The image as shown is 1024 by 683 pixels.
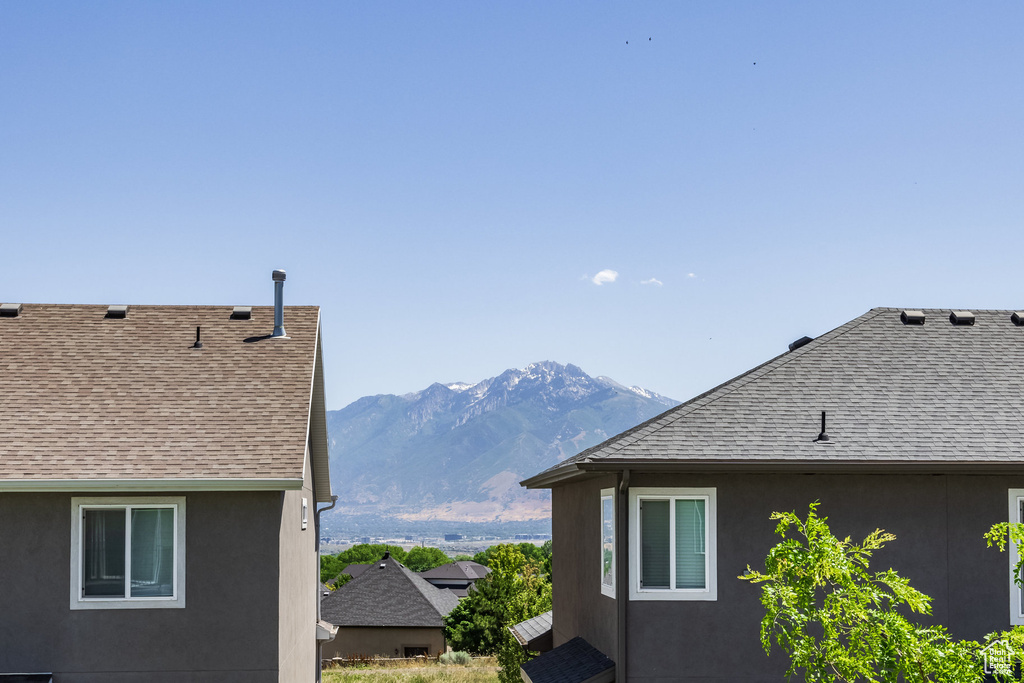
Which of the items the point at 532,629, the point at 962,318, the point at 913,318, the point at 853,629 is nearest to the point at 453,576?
the point at 532,629

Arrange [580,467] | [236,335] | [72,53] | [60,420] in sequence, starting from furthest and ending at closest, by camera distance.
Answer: [72,53]
[236,335]
[60,420]
[580,467]

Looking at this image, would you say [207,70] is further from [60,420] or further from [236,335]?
[60,420]

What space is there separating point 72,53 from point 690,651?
15606mm

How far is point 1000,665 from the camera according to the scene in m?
7.97

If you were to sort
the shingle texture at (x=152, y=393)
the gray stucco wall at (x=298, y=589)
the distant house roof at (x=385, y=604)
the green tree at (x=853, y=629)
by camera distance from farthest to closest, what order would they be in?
1. the distant house roof at (x=385, y=604)
2. the gray stucco wall at (x=298, y=589)
3. the shingle texture at (x=152, y=393)
4. the green tree at (x=853, y=629)

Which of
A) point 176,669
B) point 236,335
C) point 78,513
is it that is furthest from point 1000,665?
point 236,335

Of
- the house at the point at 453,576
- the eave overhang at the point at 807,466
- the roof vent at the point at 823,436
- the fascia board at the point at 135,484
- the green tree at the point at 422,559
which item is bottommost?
the green tree at the point at 422,559

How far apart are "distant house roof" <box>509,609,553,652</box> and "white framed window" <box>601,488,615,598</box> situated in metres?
6.74

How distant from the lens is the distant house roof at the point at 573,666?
1221cm

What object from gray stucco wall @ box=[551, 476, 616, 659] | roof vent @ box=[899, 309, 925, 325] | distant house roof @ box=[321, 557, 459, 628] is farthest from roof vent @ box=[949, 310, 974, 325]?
distant house roof @ box=[321, 557, 459, 628]

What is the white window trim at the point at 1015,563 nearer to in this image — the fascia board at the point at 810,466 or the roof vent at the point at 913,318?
the fascia board at the point at 810,466

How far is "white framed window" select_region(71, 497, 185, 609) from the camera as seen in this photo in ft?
41.0

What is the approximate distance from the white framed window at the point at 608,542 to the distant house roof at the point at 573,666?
3.09ft

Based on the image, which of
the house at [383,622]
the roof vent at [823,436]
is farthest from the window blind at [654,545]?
the house at [383,622]
